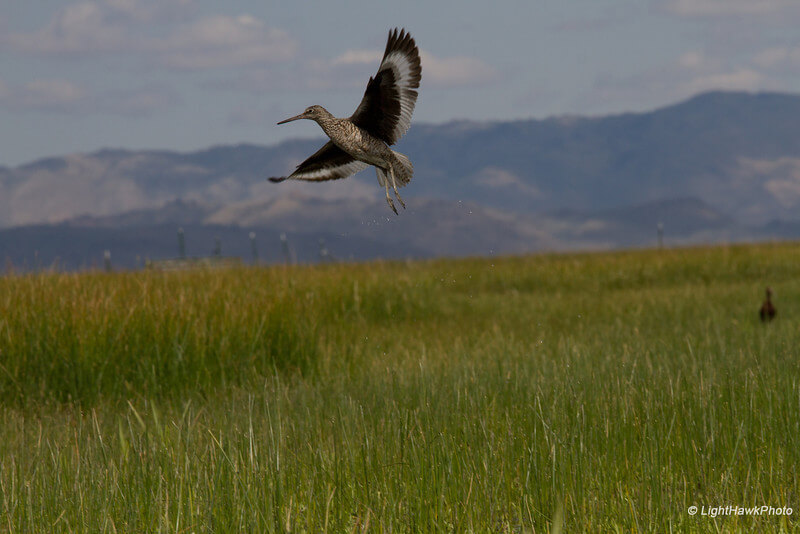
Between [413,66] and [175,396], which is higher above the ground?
[413,66]

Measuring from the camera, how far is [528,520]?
3.68 meters

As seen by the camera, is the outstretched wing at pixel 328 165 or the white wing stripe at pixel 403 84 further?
the outstretched wing at pixel 328 165

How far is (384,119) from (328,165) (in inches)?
11.5

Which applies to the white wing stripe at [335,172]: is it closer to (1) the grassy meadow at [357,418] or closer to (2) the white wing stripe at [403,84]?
(2) the white wing stripe at [403,84]

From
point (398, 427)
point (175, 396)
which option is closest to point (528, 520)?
point (398, 427)

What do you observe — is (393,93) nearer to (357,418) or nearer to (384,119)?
(384,119)

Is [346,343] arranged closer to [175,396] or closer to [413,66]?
[175,396]

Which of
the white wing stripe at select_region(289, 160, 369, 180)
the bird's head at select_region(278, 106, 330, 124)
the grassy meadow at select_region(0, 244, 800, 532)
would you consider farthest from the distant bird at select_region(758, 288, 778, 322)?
the bird's head at select_region(278, 106, 330, 124)

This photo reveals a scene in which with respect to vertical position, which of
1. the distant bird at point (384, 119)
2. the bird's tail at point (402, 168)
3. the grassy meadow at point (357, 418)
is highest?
the distant bird at point (384, 119)

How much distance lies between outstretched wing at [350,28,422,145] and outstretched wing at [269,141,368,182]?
0.15 m

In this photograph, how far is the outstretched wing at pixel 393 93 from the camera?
101 inches

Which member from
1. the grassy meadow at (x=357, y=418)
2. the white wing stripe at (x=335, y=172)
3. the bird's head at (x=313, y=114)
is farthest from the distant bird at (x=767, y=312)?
the bird's head at (x=313, y=114)

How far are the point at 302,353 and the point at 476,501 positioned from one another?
5.48m

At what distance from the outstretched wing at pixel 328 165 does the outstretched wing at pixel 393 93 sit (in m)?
0.15
